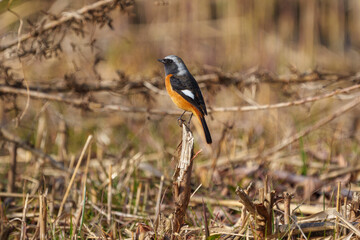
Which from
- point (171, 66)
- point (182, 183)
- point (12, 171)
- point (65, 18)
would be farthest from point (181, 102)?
point (12, 171)

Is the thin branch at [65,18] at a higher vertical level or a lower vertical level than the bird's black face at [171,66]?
higher

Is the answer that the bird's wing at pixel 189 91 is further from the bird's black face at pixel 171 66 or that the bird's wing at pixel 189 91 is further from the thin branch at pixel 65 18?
the thin branch at pixel 65 18

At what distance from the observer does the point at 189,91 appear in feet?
11.1

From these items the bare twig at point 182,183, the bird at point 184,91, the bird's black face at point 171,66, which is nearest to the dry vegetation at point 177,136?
the bare twig at point 182,183

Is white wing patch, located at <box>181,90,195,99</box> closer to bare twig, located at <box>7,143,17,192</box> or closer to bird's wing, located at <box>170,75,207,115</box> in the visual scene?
bird's wing, located at <box>170,75,207,115</box>

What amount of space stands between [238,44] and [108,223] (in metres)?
5.65

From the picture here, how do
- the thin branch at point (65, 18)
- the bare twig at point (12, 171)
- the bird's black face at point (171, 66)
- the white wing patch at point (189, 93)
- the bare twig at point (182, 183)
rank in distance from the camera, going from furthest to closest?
the bare twig at point (12, 171)
the thin branch at point (65, 18)
the bird's black face at point (171, 66)
the white wing patch at point (189, 93)
the bare twig at point (182, 183)

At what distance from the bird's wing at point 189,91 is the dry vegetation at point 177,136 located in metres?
0.34

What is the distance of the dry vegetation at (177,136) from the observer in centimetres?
290

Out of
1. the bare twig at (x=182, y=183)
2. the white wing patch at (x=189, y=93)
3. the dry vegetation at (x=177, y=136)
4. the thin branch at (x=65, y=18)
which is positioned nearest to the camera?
the bare twig at (x=182, y=183)

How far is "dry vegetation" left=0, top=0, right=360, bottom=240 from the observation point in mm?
2905

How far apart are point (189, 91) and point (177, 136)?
329 centimetres

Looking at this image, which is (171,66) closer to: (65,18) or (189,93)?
(189,93)

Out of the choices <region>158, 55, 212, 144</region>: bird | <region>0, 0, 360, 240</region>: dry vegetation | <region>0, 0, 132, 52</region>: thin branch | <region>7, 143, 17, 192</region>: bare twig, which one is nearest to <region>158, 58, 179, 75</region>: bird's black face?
<region>158, 55, 212, 144</region>: bird
